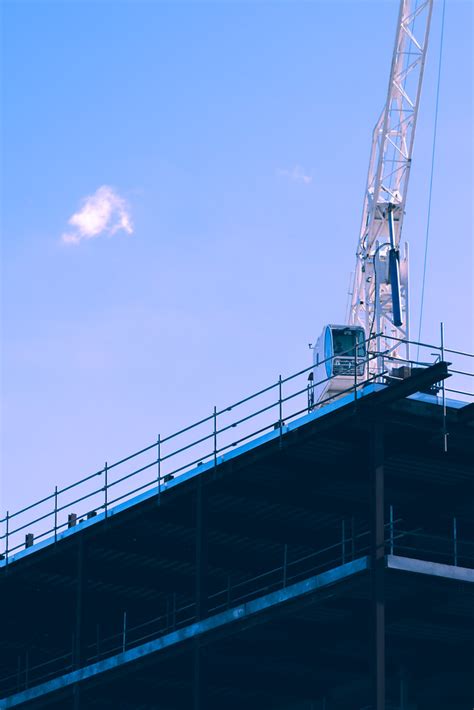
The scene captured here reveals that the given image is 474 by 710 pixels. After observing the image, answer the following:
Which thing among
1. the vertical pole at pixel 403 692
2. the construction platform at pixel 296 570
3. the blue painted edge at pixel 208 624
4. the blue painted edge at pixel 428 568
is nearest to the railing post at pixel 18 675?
the construction platform at pixel 296 570

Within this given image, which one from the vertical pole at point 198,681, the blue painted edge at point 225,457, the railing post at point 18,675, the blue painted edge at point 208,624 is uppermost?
the blue painted edge at point 225,457

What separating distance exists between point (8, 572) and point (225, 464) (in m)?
11.1

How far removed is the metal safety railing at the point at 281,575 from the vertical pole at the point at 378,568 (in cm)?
34

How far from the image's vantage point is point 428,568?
33875mm

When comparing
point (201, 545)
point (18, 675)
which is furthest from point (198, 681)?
point (18, 675)

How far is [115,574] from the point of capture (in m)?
46.0

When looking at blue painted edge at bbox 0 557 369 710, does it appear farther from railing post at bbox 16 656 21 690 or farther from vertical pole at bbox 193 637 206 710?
railing post at bbox 16 656 21 690

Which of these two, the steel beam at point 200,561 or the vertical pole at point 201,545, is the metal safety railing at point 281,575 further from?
the vertical pole at point 201,545

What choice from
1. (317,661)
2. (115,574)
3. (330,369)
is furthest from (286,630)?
(330,369)

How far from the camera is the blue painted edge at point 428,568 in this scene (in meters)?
33.5

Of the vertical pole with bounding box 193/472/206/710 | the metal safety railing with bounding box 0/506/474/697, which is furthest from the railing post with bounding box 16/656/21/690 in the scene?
the vertical pole with bounding box 193/472/206/710

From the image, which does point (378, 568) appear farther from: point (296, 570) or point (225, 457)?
point (296, 570)

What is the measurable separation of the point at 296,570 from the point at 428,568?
10.00 metres

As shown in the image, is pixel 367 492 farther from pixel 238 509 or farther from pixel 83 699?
pixel 83 699
